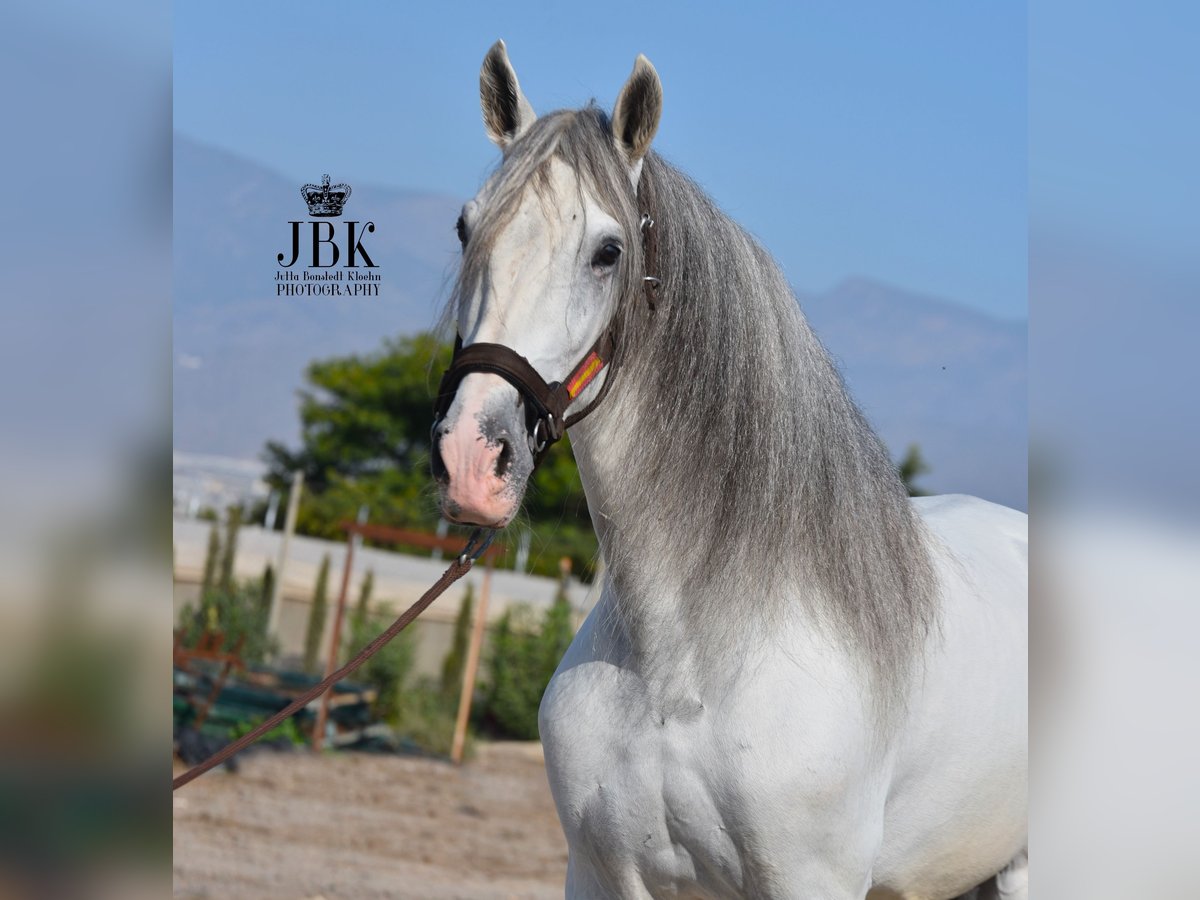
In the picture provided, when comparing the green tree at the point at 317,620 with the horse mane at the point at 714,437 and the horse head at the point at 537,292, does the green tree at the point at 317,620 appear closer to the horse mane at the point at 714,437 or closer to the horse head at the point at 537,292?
the horse mane at the point at 714,437

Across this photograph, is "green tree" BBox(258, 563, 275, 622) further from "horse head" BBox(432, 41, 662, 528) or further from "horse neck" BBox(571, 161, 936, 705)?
"horse head" BBox(432, 41, 662, 528)

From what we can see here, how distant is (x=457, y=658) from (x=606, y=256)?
6.06 m

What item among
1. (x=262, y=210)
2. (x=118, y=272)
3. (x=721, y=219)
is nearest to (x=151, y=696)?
(x=118, y=272)

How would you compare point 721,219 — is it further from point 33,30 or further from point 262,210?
point 262,210

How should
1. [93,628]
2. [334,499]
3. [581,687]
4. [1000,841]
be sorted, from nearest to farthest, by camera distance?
[93,628] → [581,687] → [1000,841] → [334,499]

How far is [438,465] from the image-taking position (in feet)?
5.02

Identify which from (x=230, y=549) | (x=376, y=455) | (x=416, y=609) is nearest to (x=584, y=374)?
(x=416, y=609)

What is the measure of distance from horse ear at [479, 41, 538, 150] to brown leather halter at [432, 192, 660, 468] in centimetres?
24

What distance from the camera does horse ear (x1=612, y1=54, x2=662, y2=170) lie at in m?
1.70

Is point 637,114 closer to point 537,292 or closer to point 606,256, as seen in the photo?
point 606,256

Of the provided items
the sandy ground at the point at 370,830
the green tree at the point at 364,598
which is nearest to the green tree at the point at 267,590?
the green tree at the point at 364,598

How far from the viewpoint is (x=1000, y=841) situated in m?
2.32

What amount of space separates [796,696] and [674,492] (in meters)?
0.34

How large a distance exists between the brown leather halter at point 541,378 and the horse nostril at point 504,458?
5 centimetres
